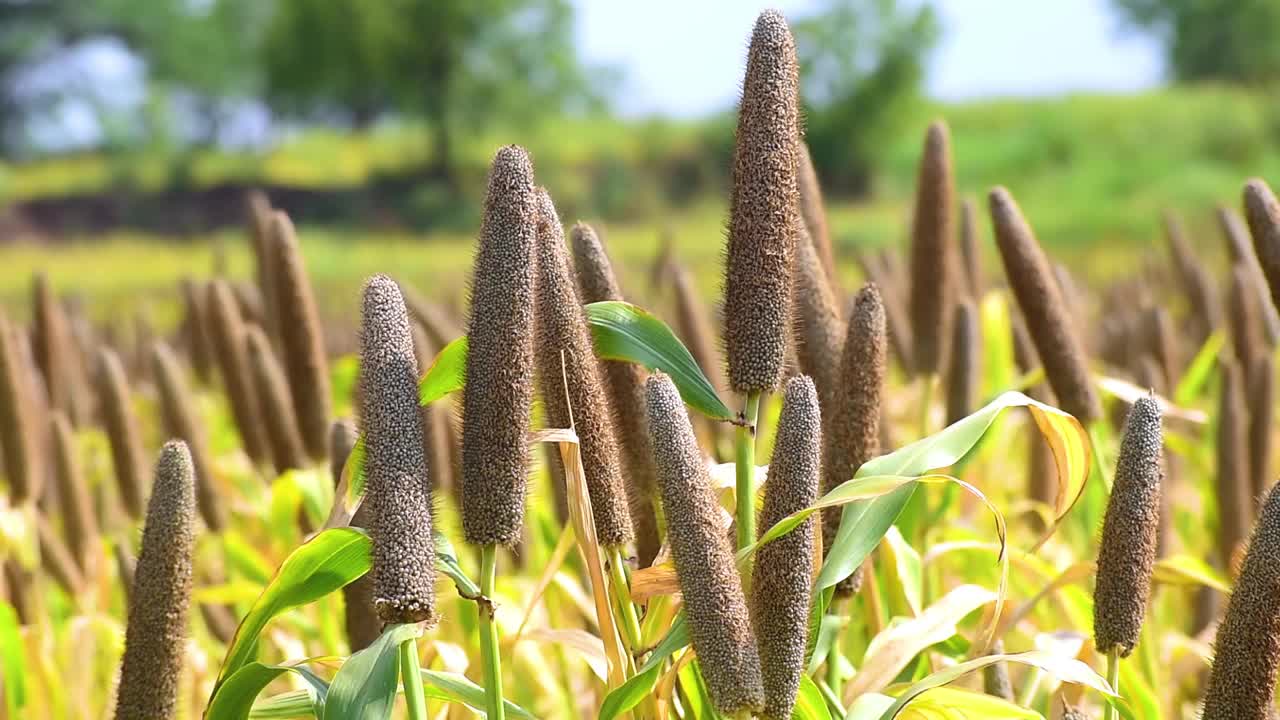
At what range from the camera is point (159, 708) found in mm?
1382

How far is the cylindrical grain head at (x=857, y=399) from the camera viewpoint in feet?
5.23

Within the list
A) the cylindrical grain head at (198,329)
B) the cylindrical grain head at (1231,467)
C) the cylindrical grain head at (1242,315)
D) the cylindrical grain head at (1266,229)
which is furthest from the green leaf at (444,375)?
the cylindrical grain head at (198,329)

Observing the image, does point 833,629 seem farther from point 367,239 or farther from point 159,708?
point 367,239

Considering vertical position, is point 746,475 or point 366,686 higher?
point 746,475

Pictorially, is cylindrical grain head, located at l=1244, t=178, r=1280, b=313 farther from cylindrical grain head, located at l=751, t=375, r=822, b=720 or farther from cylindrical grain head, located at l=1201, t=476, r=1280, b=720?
cylindrical grain head, located at l=751, t=375, r=822, b=720

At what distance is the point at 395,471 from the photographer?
1208 millimetres

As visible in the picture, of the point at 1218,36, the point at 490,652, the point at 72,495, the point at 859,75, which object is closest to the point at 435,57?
the point at 859,75

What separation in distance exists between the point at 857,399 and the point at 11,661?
139cm

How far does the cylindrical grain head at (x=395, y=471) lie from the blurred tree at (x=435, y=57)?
45.7 meters

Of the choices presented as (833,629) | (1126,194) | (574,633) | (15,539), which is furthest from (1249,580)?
(1126,194)

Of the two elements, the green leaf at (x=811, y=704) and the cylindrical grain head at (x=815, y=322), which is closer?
the green leaf at (x=811, y=704)

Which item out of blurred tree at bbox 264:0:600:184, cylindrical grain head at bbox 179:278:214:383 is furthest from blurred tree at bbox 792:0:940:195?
cylindrical grain head at bbox 179:278:214:383

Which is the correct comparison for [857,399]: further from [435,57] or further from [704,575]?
[435,57]

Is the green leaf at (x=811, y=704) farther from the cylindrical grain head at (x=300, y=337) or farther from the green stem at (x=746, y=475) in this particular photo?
the cylindrical grain head at (x=300, y=337)
